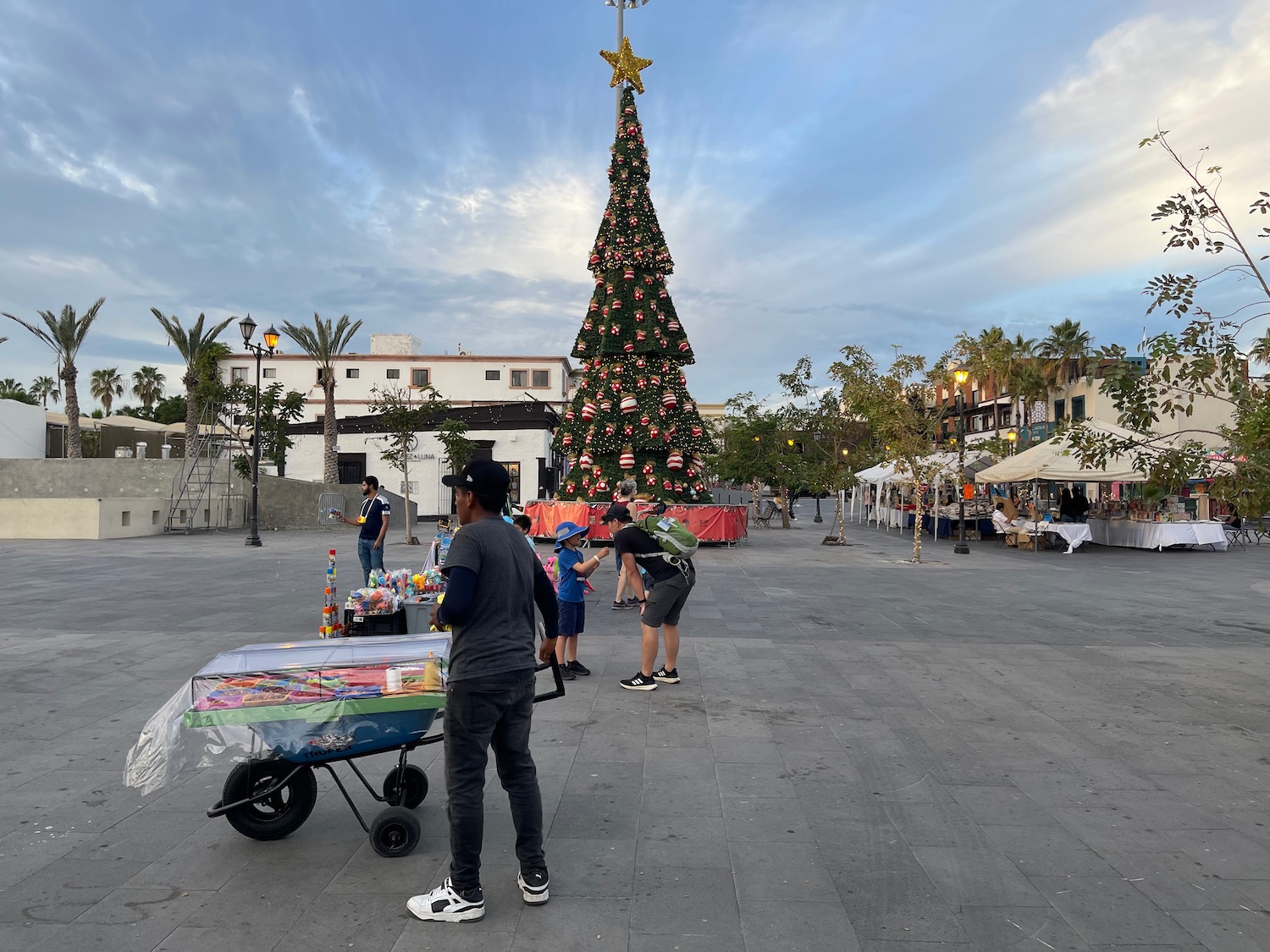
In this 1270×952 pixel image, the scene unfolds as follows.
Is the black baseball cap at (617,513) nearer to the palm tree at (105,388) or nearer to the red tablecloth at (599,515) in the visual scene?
the red tablecloth at (599,515)

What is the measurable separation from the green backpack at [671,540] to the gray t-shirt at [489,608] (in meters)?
3.64

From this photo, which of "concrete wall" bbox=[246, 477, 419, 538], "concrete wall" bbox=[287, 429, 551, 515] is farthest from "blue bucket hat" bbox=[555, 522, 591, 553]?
"concrete wall" bbox=[287, 429, 551, 515]

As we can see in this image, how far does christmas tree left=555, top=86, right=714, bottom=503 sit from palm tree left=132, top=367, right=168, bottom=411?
59830 mm

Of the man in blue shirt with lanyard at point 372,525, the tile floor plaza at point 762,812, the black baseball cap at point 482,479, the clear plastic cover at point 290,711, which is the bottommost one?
the tile floor plaza at point 762,812

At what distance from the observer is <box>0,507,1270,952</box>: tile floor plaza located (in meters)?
3.41

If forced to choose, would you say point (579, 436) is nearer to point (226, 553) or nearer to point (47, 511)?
point (226, 553)

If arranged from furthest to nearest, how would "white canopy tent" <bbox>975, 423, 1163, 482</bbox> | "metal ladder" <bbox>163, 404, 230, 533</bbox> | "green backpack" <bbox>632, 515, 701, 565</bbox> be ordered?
"metal ladder" <bbox>163, 404, 230, 533</bbox>, "white canopy tent" <bbox>975, 423, 1163, 482</bbox>, "green backpack" <bbox>632, 515, 701, 565</bbox>

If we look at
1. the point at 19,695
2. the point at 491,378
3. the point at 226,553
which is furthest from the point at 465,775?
the point at 491,378

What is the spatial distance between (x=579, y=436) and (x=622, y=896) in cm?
2119

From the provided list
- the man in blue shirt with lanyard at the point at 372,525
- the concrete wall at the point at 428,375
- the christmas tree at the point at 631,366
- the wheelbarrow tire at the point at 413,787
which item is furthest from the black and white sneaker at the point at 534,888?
the concrete wall at the point at 428,375

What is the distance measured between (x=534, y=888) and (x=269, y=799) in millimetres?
1467

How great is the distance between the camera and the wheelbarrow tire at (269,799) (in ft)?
13.6

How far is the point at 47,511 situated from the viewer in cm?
2503

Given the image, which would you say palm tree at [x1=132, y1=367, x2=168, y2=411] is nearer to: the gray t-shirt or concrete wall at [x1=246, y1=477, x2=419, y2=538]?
concrete wall at [x1=246, y1=477, x2=419, y2=538]
